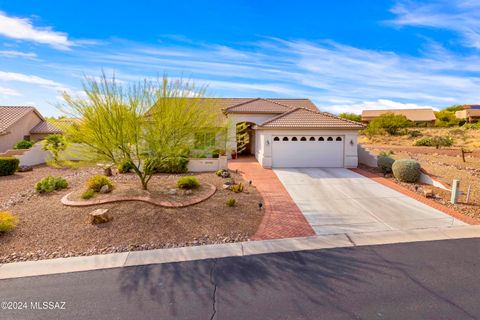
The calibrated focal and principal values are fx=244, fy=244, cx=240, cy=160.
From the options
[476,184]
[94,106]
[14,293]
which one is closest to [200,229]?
[14,293]

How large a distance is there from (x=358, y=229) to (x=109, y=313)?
24.2 ft

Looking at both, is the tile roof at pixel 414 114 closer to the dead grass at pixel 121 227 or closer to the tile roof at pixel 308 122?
the tile roof at pixel 308 122

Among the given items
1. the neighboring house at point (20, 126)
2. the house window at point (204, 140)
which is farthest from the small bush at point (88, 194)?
the neighboring house at point (20, 126)

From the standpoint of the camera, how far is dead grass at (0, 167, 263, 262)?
23.3 ft

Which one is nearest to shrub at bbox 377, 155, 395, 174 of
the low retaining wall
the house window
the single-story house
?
the single-story house

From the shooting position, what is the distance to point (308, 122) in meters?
18.3

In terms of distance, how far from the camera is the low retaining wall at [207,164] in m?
17.3

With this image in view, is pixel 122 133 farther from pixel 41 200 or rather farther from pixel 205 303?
pixel 205 303

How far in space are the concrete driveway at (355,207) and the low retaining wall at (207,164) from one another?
4.39m

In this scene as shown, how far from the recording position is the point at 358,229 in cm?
818

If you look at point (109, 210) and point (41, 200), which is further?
point (41, 200)

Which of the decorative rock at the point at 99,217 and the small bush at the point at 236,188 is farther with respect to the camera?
the small bush at the point at 236,188

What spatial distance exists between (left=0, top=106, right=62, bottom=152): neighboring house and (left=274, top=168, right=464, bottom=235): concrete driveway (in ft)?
83.5

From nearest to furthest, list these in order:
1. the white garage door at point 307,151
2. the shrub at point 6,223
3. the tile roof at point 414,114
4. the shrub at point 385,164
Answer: the shrub at point 6,223
the shrub at point 385,164
the white garage door at point 307,151
the tile roof at point 414,114
